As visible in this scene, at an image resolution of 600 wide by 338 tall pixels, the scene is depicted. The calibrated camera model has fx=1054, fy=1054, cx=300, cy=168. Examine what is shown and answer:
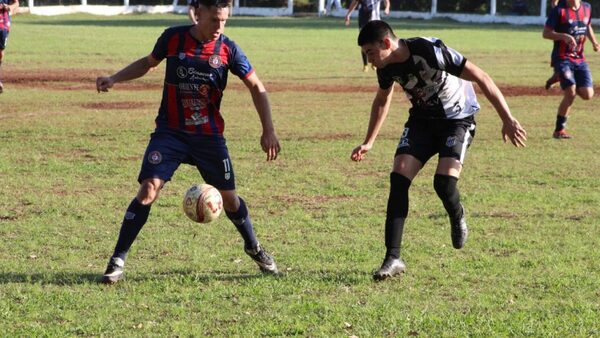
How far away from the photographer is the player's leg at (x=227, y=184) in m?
7.54

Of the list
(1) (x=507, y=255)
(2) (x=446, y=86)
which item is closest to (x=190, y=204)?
(2) (x=446, y=86)

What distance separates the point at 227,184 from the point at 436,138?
63.0 inches

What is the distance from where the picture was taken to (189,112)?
295 inches

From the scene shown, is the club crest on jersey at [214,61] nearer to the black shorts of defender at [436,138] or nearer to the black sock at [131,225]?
the black sock at [131,225]

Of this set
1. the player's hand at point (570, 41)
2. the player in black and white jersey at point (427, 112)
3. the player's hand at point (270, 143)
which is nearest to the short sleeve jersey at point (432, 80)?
the player in black and white jersey at point (427, 112)

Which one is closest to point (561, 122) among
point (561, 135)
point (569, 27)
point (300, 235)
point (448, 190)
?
point (561, 135)

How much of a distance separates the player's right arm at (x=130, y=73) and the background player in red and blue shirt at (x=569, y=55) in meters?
9.05

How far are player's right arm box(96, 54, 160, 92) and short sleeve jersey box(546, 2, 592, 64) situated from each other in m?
9.14

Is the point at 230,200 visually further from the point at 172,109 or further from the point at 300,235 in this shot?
the point at 300,235

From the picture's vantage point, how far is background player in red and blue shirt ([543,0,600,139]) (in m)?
15.3

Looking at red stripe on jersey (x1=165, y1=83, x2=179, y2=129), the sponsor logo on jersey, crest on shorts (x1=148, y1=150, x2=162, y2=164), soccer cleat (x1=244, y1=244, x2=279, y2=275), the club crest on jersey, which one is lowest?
soccer cleat (x1=244, y1=244, x2=279, y2=275)

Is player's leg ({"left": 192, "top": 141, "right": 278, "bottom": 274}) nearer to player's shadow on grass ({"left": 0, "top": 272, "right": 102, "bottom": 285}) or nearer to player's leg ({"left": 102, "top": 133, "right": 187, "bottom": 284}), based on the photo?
player's leg ({"left": 102, "top": 133, "right": 187, "bottom": 284})

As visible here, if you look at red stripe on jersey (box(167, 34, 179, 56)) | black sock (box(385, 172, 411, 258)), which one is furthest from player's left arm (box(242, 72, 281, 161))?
black sock (box(385, 172, 411, 258))

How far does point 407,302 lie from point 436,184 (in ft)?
3.65
